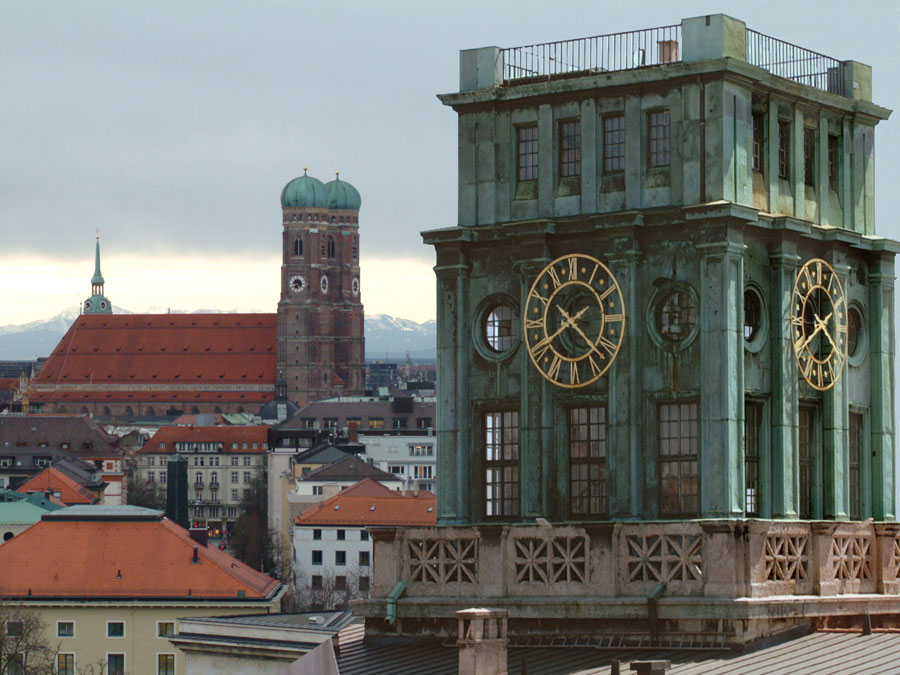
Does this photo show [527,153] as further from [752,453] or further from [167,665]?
[167,665]

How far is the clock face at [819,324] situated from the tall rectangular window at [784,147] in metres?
1.07

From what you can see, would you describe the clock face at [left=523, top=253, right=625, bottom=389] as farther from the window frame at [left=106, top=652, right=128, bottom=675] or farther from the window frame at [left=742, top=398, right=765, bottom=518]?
the window frame at [left=106, top=652, right=128, bottom=675]

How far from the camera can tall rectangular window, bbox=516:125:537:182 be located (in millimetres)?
27016

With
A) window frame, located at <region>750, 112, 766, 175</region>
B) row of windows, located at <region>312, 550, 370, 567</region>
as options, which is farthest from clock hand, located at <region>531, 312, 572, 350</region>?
row of windows, located at <region>312, 550, 370, 567</region>

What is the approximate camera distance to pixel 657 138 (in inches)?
1026

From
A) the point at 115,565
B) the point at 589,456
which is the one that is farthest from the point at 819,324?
the point at 115,565

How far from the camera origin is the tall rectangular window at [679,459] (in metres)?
25.4

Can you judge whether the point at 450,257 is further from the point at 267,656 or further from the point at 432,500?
the point at 432,500

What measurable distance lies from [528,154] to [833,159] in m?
3.75

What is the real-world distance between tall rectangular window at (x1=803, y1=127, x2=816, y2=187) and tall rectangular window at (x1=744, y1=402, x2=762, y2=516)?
309 cm

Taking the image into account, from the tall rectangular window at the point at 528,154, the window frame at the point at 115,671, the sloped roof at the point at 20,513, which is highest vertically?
the tall rectangular window at the point at 528,154

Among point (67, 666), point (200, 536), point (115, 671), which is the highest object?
point (200, 536)

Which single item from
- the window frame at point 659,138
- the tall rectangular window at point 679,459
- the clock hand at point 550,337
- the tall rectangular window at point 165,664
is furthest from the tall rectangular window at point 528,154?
the tall rectangular window at point 165,664

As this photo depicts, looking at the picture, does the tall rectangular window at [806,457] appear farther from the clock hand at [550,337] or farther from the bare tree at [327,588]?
the bare tree at [327,588]
